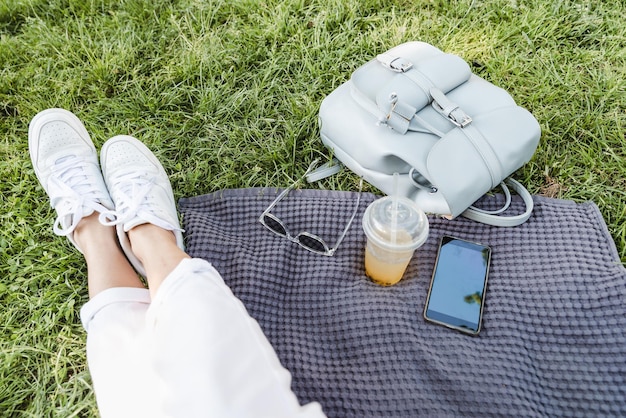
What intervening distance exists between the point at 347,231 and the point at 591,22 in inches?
57.5

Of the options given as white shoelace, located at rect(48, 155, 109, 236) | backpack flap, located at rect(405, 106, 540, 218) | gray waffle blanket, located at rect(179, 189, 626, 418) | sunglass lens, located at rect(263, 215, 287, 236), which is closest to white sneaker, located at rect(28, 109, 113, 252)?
white shoelace, located at rect(48, 155, 109, 236)

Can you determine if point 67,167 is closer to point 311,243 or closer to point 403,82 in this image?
point 311,243

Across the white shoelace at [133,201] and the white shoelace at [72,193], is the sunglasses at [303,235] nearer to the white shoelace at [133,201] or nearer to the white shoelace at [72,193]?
the white shoelace at [133,201]

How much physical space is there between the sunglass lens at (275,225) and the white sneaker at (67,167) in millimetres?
547

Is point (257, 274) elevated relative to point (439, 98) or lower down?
lower down

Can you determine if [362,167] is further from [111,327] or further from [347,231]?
[111,327]

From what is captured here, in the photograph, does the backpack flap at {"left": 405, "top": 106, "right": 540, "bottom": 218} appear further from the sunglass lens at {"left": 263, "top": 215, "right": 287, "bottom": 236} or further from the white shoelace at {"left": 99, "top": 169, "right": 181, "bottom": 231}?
the white shoelace at {"left": 99, "top": 169, "right": 181, "bottom": 231}

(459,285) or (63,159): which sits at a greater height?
(63,159)

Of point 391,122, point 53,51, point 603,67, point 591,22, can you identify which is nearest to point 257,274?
point 391,122

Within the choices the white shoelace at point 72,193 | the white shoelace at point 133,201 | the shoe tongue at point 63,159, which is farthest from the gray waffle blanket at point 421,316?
the shoe tongue at point 63,159

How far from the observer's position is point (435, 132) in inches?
59.5

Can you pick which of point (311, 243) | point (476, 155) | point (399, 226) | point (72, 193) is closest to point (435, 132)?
point (476, 155)

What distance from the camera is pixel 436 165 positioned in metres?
1.46

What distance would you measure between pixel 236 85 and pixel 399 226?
1083 millimetres
